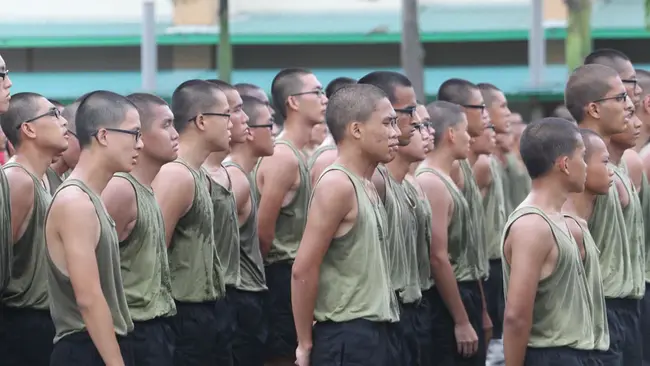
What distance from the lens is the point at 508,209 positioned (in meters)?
14.4

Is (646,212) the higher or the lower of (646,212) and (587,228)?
the lower

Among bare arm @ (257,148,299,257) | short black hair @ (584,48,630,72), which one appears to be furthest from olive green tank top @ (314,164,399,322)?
short black hair @ (584,48,630,72)

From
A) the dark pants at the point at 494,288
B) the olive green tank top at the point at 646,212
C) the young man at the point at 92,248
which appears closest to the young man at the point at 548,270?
the young man at the point at 92,248

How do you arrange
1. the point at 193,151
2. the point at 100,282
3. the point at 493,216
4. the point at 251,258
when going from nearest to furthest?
the point at 100,282 → the point at 193,151 → the point at 251,258 → the point at 493,216

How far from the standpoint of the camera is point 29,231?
830 centimetres

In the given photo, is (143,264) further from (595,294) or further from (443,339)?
(443,339)

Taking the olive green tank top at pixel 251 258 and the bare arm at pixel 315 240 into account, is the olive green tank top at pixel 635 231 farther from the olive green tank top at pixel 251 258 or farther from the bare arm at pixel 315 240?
the olive green tank top at pixel 251 258

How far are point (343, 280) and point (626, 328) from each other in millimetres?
2166

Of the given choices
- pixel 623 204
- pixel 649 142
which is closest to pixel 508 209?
pixel 649 142

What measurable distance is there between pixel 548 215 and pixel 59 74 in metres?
23.7

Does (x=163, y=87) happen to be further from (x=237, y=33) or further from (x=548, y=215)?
(x=548, y=215)

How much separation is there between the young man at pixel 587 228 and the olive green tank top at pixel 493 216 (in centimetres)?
374

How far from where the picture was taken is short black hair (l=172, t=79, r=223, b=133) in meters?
8.88

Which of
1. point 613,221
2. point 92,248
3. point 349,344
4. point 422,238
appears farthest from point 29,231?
point 613,221
